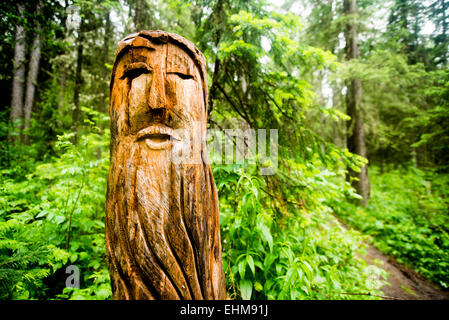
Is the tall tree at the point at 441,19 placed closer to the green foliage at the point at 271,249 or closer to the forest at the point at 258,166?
the forest at the point at 258,166

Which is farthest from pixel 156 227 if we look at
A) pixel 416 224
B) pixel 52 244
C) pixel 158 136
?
pixel 416 224

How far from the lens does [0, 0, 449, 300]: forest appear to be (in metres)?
2.25

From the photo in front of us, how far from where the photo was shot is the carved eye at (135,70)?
1.45 meters

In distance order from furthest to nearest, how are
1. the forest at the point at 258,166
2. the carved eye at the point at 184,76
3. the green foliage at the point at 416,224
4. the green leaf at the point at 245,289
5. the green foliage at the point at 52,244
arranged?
1. the green foliage at the point at 416,224
2. the forest at the point at 258,166
3. the green leaf at the point at 245,289
4. the green foliage at the point at 52,244
5. the carved eye at the point at 184,76

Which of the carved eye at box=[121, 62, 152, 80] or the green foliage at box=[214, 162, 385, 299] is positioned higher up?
the carved eye at box=[121, 62, 152, 80]

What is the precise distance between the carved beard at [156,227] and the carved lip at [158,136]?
0.04 meters

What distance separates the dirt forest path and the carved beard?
440 centimetres

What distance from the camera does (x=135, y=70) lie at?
147 cm

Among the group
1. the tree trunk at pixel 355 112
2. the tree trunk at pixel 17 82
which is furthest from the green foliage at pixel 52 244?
the tree trunk at pixel 355 112

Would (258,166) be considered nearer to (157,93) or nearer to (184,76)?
(184,76)

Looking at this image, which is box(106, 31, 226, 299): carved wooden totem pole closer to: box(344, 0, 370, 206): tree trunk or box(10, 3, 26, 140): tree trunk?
box(10, 3, 26, 140): tree trunk

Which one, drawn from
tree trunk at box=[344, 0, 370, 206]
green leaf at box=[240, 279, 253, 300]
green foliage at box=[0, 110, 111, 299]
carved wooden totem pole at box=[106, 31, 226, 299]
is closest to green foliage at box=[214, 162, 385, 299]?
green leaf at box=[240, 279, 253, 300]
